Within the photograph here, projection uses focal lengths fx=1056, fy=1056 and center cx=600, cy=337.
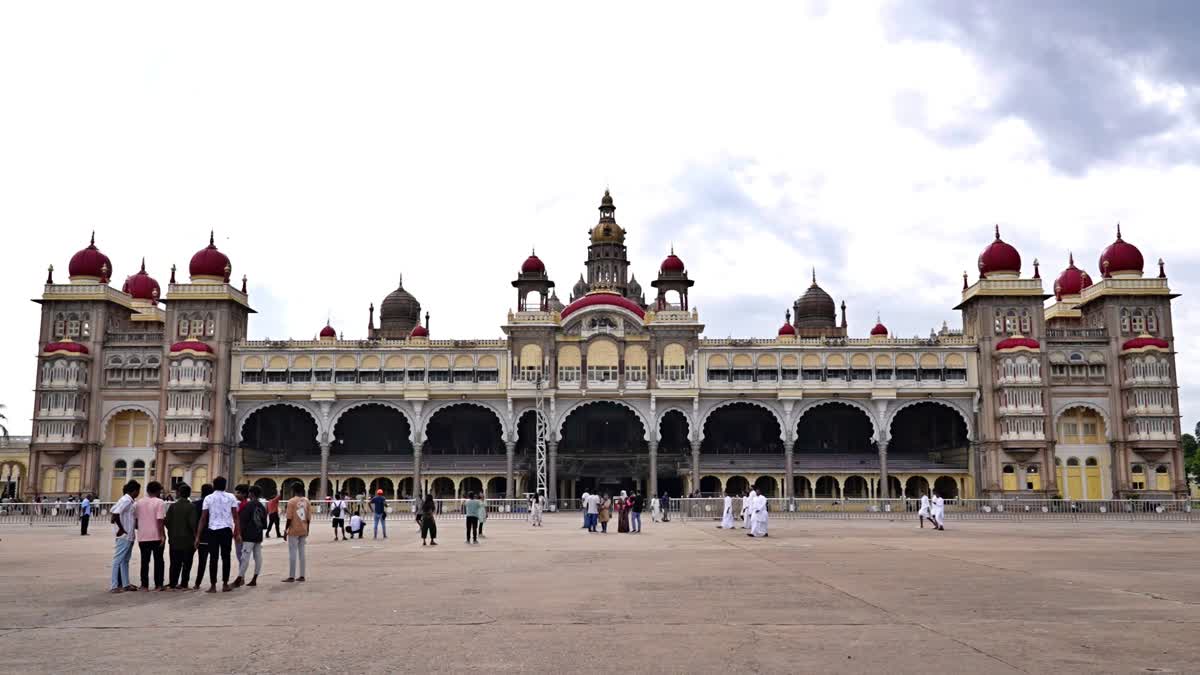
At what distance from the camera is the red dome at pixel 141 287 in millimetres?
80125

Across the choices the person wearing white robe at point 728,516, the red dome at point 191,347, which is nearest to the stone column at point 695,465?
the person wearing white robe at point 728,516

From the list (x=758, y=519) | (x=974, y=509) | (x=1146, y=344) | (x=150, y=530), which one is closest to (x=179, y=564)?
(x=150, y=530)

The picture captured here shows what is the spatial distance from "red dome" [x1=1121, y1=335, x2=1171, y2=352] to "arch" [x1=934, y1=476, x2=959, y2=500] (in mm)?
12981

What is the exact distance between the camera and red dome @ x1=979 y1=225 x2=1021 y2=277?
66562 mm

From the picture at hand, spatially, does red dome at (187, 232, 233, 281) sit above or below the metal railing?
above

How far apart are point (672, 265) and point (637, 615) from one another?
6938cm

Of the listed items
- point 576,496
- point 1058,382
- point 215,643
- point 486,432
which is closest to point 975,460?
point 1058,382

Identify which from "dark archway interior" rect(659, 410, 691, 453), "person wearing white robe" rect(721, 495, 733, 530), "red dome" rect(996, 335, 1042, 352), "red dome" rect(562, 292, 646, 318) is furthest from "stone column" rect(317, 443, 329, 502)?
"red dome" rect(996, 335, 1042, 352)

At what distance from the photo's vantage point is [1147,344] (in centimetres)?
6319

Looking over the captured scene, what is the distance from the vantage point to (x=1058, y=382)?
64.7 m

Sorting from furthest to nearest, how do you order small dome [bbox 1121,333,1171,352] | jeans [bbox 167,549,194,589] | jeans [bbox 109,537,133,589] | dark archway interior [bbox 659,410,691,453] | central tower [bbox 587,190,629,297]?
central tower [bbox 587,190,629,297] → dark archway interior [bbox 659,410,691,453] → small dome [bbox 1121,333,1171,352] → jeans [bbox 167,549,194,589] → jeans [bbox 109,537,133,589]

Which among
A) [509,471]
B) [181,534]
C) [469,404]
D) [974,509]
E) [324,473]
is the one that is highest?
[469,404]

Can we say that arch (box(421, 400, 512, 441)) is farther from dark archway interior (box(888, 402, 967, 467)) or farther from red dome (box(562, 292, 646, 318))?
dark archway interior (box(888, 402, 967, 467))

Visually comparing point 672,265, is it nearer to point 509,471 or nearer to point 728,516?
point 509,471
